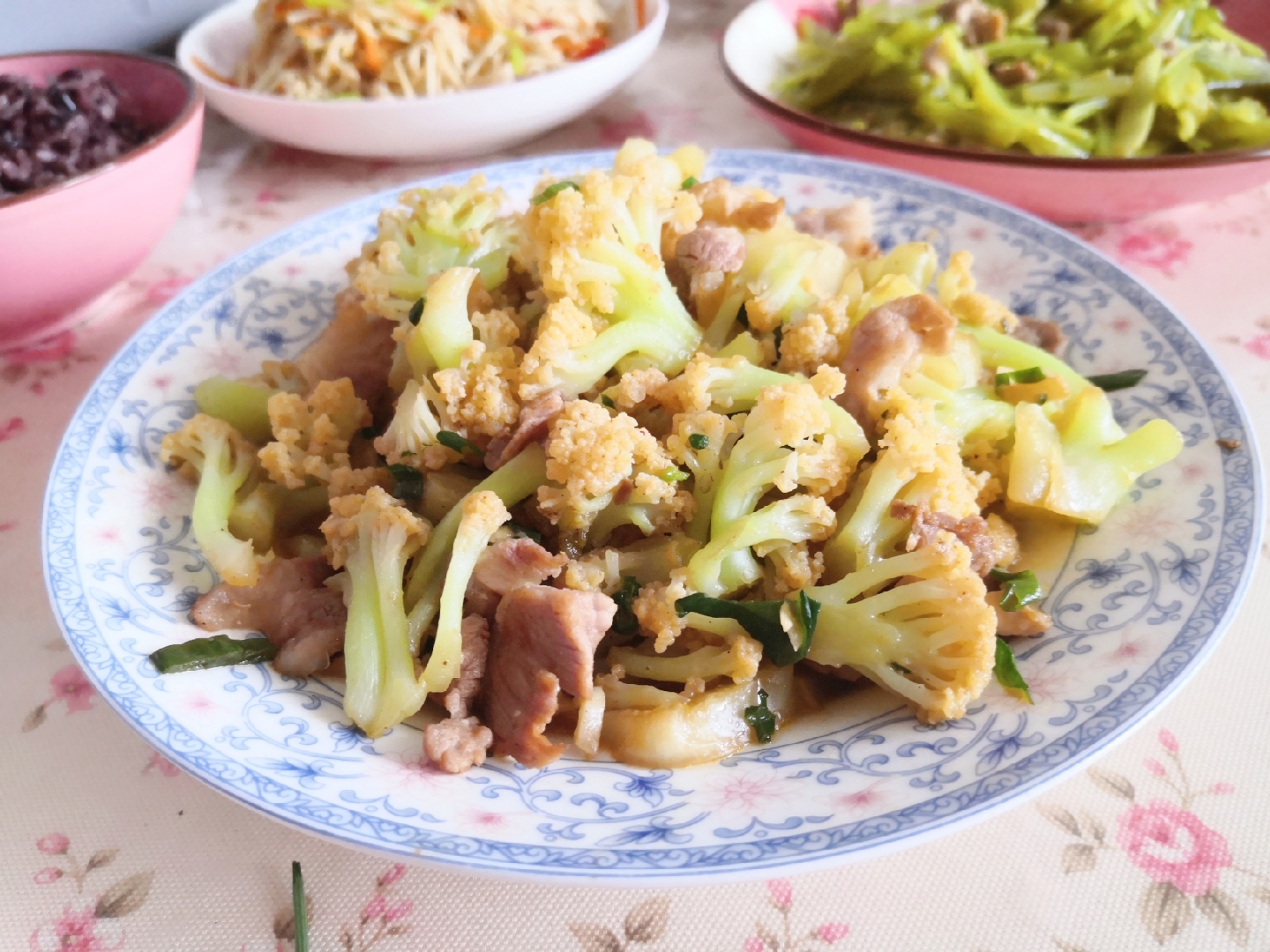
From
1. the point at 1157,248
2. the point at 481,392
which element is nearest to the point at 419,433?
the point at 481,392

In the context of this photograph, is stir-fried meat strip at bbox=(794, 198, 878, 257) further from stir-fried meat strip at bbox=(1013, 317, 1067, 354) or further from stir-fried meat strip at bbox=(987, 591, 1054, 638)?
stir-fried meat strip at bbox=(987, 591, 1054, 638)

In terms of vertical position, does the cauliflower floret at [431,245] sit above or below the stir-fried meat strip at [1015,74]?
below

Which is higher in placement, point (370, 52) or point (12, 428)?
point (370, 52)

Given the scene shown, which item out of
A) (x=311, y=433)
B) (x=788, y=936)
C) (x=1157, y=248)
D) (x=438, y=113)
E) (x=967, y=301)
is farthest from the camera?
(x=438, y=113)

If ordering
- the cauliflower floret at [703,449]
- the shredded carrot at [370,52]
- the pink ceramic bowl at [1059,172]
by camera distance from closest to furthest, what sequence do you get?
the cauliflower floret at [703,449], the pink ceramic bowl at [1059,172], the shredded carrot at [370,52]

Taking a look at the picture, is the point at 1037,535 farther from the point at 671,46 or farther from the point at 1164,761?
the point at 671,46

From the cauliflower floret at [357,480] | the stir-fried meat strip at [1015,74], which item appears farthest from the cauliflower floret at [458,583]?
the stir-fried meat strip at [1015,74]

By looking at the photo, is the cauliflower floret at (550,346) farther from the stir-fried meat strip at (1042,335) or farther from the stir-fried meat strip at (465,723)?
the stir-fried meat strip at (1042,335)

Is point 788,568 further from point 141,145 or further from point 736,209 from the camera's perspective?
point 141,145
